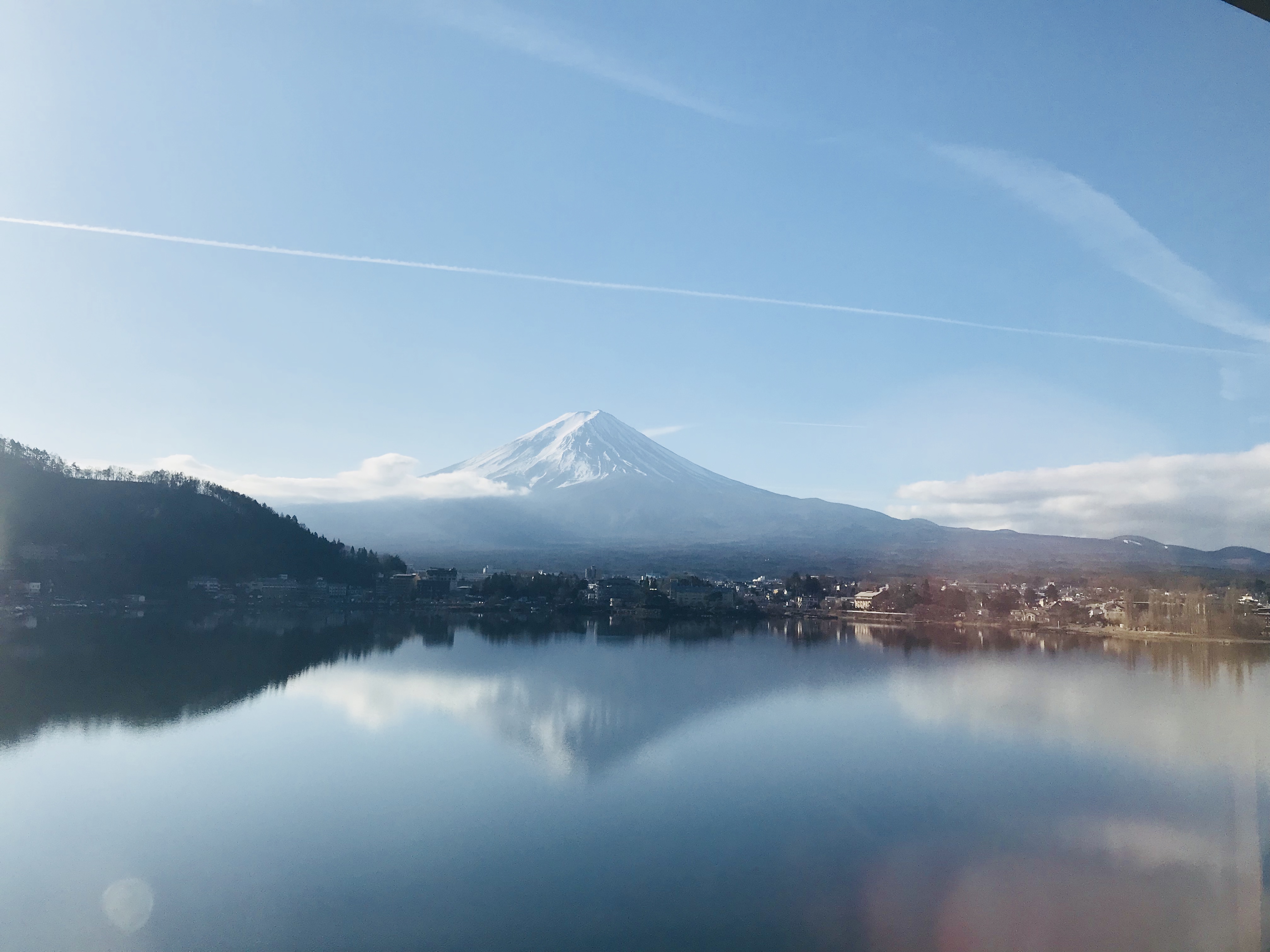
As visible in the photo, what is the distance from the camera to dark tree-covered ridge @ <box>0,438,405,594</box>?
7.26m

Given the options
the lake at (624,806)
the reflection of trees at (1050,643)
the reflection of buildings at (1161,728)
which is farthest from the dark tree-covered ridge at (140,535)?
the reflection of buildings at (1161,728)

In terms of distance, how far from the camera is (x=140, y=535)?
9008 mm

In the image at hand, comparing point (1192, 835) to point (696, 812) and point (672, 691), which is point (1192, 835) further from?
point (672, 691)

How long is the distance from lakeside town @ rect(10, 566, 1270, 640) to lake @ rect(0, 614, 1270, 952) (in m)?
→ 0.49

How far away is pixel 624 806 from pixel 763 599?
31.4 feet

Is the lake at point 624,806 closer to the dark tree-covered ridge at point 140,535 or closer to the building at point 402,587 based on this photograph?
the dark tree-covered ridge at point 140,535

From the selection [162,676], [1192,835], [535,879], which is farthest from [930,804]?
[162,676]

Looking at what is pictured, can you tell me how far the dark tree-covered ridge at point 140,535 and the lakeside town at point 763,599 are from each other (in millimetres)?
193

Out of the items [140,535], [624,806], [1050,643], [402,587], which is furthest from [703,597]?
[624,806]

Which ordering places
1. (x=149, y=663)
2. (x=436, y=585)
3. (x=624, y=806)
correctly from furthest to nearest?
(x=436, y=585)
(x=149, y=663)
(x=624, y=806)

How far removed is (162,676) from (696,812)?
196 inches

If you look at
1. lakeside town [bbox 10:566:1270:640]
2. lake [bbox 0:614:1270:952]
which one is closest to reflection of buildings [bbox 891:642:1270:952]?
lake [bbox 0:614:1270:952]

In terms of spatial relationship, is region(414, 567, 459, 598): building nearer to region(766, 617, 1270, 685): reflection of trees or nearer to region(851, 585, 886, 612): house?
region(766, 617, 1270, 685): reflection of trees

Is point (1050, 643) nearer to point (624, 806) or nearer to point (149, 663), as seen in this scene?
point (624, 806)
